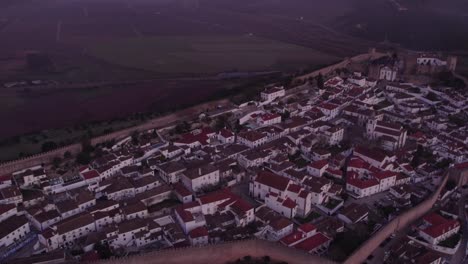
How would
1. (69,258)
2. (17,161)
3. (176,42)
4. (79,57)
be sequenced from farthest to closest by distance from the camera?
(176,42)
(79,57)
(17,161)
(69,258)

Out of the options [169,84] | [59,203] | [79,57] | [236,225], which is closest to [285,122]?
[236,225]

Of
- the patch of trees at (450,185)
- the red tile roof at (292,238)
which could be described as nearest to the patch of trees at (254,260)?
the red tile roof at (292,238)

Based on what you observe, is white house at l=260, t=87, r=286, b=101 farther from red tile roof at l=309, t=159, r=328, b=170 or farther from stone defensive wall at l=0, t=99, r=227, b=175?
red tile roof at l=309, t=159, r=328, b=170

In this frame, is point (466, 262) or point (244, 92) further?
point (244, 92)

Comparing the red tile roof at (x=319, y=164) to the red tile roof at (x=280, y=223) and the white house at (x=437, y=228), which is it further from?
the white house at (x=437, y=228)

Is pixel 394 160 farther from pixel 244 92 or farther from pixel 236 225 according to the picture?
pixel 244 92

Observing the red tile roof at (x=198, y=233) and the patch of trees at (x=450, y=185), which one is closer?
the red tile roof at (x=198, y=233)

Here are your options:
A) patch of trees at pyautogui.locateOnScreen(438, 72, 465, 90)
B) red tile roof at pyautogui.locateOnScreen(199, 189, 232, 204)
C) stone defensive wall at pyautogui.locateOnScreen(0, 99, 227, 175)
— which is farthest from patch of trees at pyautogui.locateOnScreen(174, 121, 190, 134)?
patch of trees at pyautogui.locateOnScreen(438, 72, 465, 90)
